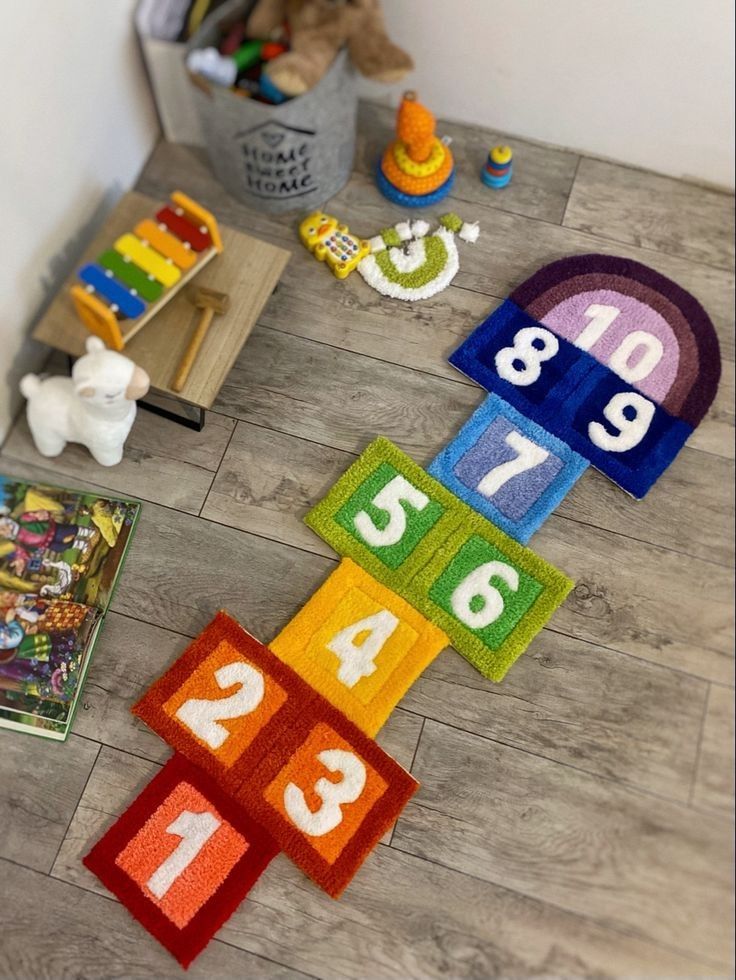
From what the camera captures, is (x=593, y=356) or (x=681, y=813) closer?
(x=681, y=813)

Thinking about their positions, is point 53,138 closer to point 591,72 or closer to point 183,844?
point 591,72

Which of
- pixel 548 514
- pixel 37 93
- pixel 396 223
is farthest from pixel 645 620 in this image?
pixel 37 93

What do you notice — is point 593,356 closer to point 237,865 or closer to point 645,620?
point 645,620

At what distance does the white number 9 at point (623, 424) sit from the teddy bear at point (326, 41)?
2.24ft

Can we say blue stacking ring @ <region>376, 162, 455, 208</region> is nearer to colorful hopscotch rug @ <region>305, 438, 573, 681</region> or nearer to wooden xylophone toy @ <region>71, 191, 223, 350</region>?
wooden xylophone toy @ <region>71, 191, 223, 350</region>

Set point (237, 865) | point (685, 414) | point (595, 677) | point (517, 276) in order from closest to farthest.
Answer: point (237, 865)
point (595, 677)
point (685, 414)
point (517, 276)


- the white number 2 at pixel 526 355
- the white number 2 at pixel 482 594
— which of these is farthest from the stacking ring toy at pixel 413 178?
the white number 2 at pixel 482 594

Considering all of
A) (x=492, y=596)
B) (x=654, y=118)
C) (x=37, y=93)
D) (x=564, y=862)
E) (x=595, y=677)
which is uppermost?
(x=37, y=93)

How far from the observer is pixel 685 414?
1492 mm

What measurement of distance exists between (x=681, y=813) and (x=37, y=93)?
149 centimetres

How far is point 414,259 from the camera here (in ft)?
5.20

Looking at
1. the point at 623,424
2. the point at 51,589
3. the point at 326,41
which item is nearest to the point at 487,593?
the point at 623,424

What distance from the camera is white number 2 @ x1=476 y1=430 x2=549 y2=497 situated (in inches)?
56.7

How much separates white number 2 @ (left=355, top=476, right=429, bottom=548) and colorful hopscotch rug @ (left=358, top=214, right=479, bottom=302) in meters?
0.38
